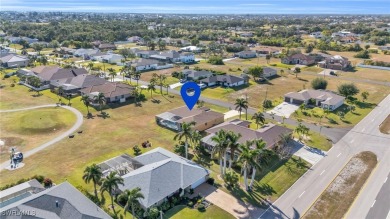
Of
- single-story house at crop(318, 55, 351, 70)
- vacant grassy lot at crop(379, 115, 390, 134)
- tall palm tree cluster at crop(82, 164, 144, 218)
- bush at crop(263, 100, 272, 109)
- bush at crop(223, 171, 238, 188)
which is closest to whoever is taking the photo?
tall palm tree cluster at crop(82, 164, 144, 218)

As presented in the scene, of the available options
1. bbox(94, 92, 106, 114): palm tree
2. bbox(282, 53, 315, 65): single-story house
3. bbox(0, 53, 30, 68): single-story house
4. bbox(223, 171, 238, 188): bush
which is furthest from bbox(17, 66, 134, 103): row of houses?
bbox(282, 53, 315, 65): single-story house

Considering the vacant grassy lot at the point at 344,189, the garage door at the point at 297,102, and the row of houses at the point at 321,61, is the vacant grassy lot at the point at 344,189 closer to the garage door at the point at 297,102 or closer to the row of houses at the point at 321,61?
the garage door at the point at 297,102

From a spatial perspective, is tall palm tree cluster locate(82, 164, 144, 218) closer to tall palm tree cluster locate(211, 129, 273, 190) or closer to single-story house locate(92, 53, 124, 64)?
tall palm tree cluster locate(211, 129, 273, 190)

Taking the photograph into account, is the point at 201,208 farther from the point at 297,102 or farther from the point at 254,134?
the point at 297,102

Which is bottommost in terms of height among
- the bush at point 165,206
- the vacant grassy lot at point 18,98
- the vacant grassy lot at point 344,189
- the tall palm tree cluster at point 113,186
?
the vacant grassy lot at point 18,98

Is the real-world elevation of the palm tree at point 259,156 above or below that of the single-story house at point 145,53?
above

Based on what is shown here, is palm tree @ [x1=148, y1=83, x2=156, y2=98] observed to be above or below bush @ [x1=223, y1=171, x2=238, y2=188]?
above

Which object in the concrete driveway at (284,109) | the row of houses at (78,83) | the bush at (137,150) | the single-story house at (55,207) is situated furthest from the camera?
the row of houses at (78,83)

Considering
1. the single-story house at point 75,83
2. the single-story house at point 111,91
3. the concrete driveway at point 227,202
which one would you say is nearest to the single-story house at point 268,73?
the single-story house at point 111,91
